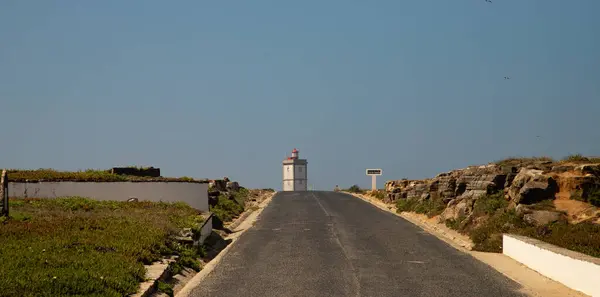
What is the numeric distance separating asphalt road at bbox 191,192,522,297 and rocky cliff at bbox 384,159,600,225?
3742 millimetres

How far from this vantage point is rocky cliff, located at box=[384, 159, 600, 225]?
2620 centimetres

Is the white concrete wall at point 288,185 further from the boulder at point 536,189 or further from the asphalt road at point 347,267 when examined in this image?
the boulder at point 536,189

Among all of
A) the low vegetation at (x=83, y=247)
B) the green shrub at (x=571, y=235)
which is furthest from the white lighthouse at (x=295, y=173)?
the green shrub at (x=571, y=235)

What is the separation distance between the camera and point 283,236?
1144 inches

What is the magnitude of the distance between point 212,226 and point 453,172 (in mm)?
17418

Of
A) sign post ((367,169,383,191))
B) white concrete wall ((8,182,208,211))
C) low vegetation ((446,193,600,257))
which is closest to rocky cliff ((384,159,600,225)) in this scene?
low vegetation ((446,193,600,257))

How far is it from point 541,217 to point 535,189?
220 centimetres

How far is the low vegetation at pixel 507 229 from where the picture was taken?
69.9 ft

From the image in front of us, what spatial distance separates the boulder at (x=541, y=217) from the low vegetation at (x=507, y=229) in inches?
8.4

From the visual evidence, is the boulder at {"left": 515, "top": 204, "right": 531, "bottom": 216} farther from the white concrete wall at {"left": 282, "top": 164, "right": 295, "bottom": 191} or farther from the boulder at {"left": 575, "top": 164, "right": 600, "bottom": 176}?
the white concrete wall at {"left": 282, "top": 164, "right": 295, "bottom": 191}

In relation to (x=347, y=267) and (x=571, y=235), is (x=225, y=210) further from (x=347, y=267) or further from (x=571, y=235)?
(x=571, y=235)

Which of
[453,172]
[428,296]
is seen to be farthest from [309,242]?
[453,172]

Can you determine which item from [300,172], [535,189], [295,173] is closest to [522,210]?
[535,189]

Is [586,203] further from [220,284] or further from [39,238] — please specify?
[39,238]
